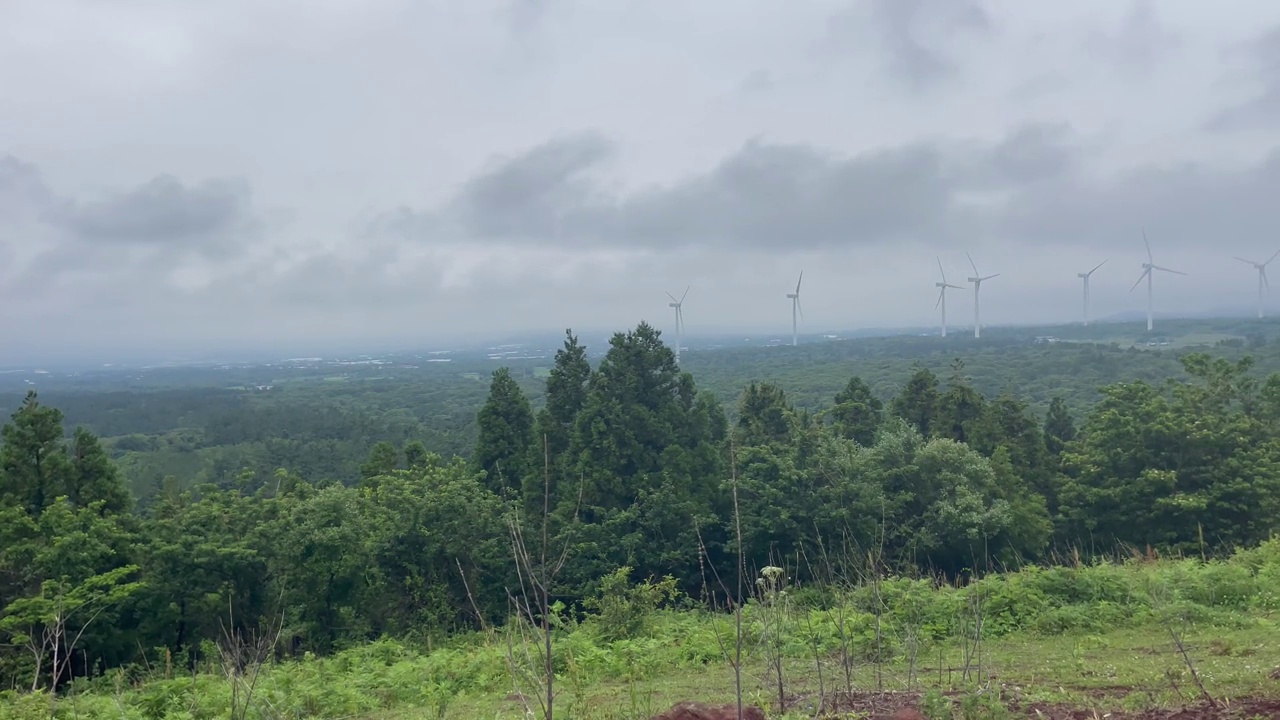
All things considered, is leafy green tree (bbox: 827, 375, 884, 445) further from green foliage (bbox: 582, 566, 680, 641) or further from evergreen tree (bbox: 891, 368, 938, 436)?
green foliage (bbox: 582, 566, 680, 641)

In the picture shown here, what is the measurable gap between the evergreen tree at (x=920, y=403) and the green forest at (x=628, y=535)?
8 centimetres

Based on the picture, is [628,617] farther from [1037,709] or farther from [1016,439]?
[1016,439]

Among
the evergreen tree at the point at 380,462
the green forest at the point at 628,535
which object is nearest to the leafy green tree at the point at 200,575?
the green forest at the point at 628,535

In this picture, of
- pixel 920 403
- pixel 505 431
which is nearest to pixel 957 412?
pixel 920 403

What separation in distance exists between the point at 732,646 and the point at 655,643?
1.43 meters

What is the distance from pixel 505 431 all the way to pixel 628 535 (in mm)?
7338

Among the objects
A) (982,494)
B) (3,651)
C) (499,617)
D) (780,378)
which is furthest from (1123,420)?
(780,378)

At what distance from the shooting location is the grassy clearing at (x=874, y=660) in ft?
27.3

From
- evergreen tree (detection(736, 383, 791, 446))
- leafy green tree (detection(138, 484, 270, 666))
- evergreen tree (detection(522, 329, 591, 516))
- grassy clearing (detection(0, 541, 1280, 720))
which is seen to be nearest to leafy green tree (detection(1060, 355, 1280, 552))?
evergreen tree (detection(736, 383, 791, 446))

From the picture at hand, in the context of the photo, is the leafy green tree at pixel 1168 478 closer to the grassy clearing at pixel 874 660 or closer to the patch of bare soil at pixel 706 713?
the grassy clearing at pixel 874 660

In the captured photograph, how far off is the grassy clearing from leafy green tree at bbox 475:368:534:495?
14250 mm

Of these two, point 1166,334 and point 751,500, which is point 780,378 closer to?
point 751,500

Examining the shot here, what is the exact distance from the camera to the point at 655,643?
1235cm

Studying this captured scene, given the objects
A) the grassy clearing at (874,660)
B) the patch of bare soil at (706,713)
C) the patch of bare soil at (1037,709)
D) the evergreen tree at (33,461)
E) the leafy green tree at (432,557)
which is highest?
the evergreen tree at (33,461)
